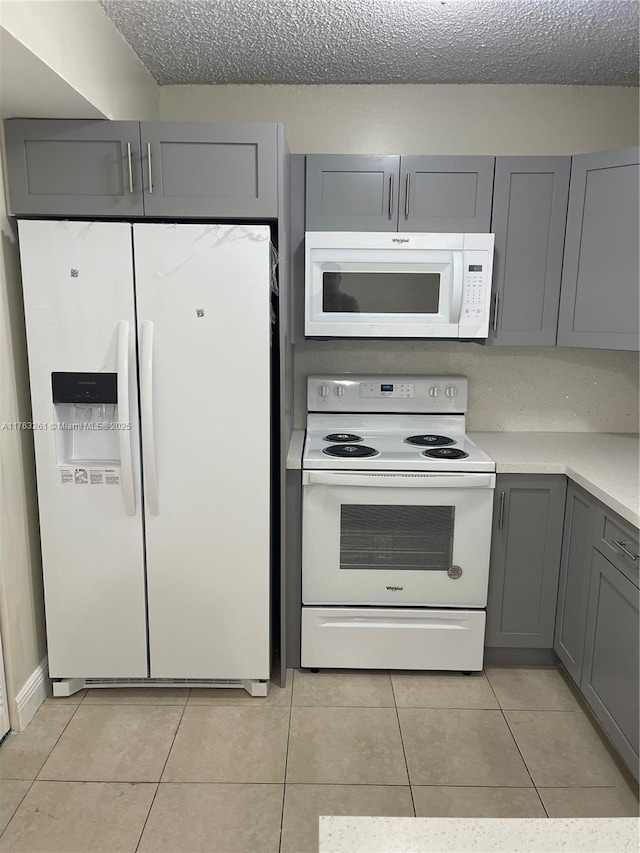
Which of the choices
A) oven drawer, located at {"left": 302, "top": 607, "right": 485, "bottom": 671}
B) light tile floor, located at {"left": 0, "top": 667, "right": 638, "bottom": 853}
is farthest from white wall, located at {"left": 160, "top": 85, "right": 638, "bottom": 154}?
light tile floor, located at {"left": 0, "top": 667, "right": 638, "bottom": 853}

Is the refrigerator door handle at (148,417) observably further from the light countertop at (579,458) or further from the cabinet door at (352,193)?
the cabinet door at (352,193)

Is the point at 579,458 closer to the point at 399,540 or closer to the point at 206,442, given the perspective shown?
the point at 399,540

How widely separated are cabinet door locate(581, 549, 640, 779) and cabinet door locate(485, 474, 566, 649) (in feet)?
0.96

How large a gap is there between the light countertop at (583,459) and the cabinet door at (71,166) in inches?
70.5

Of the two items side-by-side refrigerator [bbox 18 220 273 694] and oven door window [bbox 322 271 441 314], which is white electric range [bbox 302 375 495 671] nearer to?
side-by-side refrigerator [bbox 18 220 273 694]

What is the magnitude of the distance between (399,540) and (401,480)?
0.90 feet

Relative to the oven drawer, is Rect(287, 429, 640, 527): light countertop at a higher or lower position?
higher

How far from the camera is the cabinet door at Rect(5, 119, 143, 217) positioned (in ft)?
6.93

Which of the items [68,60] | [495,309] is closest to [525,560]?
[495,309]

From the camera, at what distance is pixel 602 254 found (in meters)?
2.52

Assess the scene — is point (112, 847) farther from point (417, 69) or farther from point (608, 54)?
point (608, 54)

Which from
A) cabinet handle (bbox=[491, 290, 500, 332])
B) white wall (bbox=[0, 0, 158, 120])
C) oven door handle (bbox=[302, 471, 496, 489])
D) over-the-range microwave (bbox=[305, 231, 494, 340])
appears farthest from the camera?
cabinet handle (bbox=[491, 290, 500, 332])

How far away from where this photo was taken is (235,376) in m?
2.22

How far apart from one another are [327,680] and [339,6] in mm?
2552
